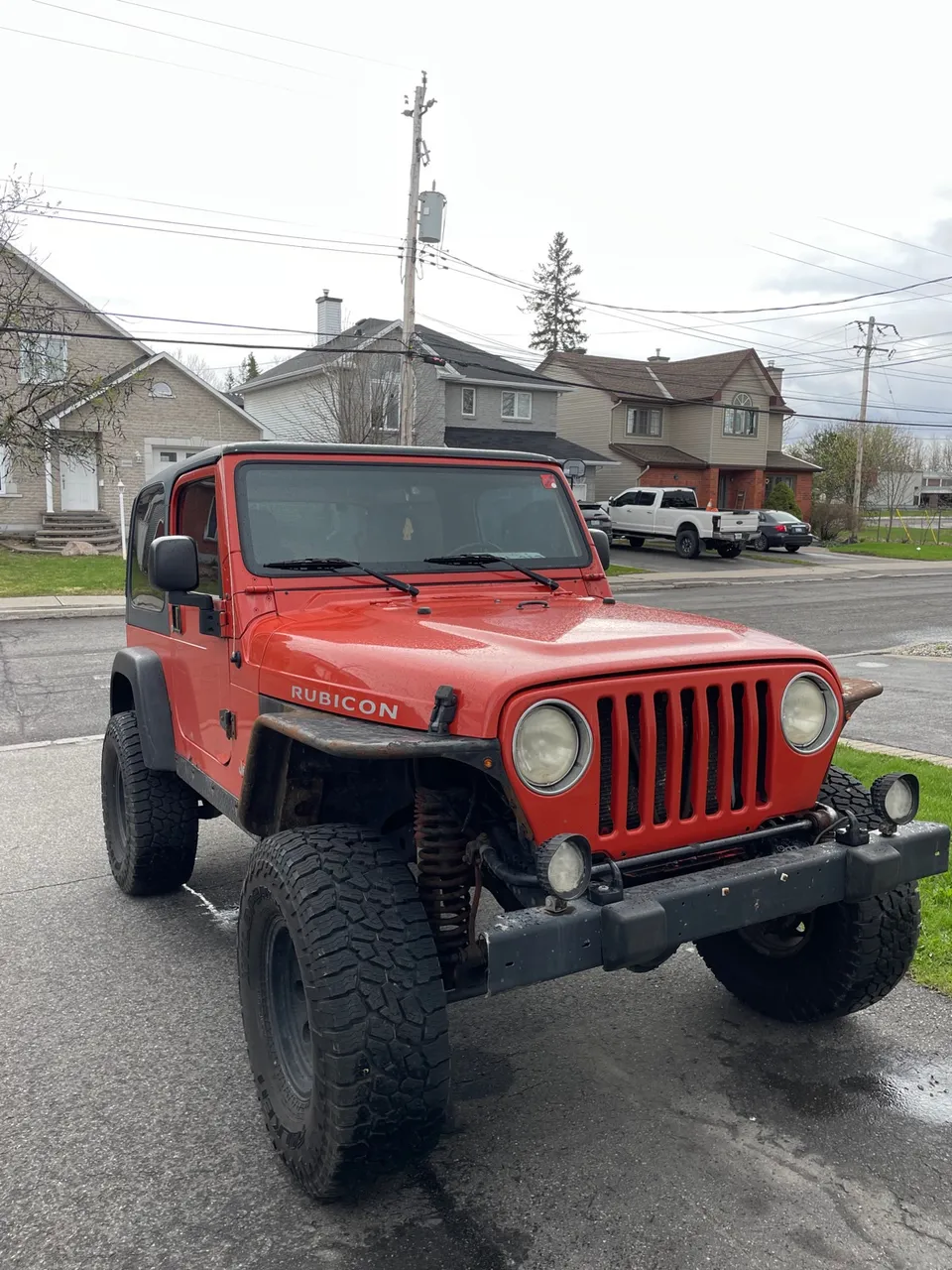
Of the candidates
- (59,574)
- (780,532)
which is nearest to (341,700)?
(59,574)

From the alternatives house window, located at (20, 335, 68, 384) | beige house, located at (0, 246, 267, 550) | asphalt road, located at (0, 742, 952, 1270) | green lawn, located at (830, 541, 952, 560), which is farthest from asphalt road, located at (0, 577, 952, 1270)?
green lawn, located at (830, 541, 952, 560)

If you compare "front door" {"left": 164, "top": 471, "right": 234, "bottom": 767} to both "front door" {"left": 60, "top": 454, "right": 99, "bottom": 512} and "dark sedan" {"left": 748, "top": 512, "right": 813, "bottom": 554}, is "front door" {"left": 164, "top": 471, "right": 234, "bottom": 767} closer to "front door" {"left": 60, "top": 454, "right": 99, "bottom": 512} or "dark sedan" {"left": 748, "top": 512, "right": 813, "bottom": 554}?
"front door" {"left": 60, "top": 454, "right": 99, "bottom": 512}

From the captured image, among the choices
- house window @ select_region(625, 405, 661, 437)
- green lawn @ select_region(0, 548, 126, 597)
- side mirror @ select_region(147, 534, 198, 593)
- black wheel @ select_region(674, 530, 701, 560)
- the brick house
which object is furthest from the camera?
house window @ select_region(625, 405, 661, 437)

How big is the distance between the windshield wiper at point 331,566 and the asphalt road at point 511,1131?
1.61 meters

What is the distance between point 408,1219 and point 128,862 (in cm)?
261

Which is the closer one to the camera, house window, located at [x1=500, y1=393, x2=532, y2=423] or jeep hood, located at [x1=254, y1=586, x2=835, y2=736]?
jeep hood, located at [x1=254, y1=586, x2=835, y2=736]

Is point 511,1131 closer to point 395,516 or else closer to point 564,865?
point 564,865

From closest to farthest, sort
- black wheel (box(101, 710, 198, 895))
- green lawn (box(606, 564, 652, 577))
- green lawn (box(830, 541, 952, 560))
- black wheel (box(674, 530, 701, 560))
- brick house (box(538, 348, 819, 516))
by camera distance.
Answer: black wheel (box(101, 710, 198, 895)), green lawn (box(606, 564, 652, 577)), black wheel (box(674, 530, 701, 560)), green lawn (box(830, 541, 952, 560)), brick house (box(538, 348, 819, 516))

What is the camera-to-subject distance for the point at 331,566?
380cm

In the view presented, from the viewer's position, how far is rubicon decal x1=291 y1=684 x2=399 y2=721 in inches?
111

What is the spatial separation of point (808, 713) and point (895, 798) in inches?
14.4

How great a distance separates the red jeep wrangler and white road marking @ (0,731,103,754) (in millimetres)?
4643

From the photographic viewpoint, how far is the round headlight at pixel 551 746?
255cm

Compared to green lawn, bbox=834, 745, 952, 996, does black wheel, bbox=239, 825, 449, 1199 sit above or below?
above
